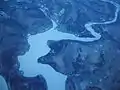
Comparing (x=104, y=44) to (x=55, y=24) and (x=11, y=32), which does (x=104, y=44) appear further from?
(x=11, y=32)

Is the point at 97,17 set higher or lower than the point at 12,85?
higher

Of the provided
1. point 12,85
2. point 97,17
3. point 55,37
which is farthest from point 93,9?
point 12,85

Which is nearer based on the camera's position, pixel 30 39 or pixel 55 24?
pixel 30 39

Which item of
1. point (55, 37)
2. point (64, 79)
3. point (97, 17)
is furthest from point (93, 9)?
point (64, 79)

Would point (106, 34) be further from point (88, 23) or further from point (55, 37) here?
point (55, 37)

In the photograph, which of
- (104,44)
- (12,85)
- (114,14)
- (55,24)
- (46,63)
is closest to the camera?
(12,85)

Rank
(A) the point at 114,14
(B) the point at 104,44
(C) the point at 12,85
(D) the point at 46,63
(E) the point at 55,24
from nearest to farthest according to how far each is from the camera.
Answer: (C) the point at 12,85 → (D) the point at 46,63 → (B) the point at 104,44 → (E) the point at 55,24 → (A) the point at 114,14
